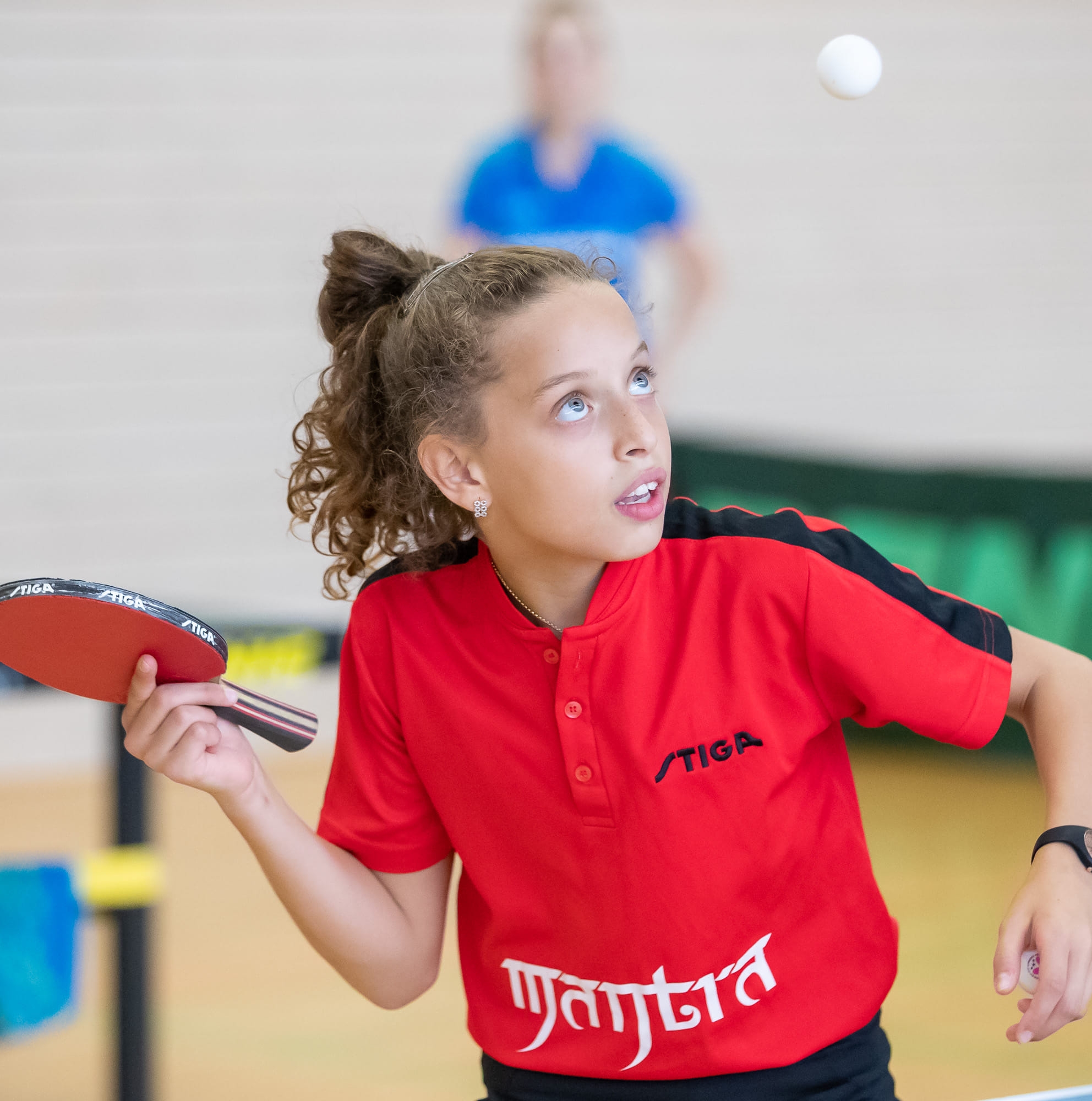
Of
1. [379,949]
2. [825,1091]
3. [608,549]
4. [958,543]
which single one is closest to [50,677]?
[379,949]

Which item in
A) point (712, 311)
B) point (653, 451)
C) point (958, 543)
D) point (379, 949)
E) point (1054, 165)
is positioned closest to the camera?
point (653, 451)

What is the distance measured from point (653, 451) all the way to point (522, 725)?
32 cm

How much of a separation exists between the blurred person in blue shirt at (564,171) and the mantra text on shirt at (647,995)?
2724mm

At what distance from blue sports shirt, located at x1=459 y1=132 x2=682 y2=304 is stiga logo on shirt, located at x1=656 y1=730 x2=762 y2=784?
2.70m

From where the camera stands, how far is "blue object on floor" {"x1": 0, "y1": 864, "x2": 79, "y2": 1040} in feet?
6.18

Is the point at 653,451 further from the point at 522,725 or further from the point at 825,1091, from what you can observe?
the point at 825,1091

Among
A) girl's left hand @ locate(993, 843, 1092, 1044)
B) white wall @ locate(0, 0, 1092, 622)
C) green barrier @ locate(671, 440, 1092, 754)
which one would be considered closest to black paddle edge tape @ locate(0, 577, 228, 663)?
girl's left hand @ locate(993, 843, 1092, 1044)

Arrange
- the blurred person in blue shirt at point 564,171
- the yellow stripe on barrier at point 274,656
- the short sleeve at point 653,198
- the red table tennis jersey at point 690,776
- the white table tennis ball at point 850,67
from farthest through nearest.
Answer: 1. the short sleeve at point 653,198
2. the blurred person in blue shirt at point 564,171
3. the yellow stripe on barrier at point 274,656
4. the white table tennis ball at point 850,67
5. the red table tennis jersey at point 690,776

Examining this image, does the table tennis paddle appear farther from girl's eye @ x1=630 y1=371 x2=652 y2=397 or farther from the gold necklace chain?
girl's eye @ x1=630 y1=371 x2=652 y2=397

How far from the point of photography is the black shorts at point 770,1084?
1.39m

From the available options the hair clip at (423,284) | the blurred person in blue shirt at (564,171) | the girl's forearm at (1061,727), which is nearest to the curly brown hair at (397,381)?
the hair clip at (423,284)

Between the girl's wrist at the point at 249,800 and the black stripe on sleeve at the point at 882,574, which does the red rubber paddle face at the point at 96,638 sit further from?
the black stripe on sleeve at the point at 882,574

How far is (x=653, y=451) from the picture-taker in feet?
4.41

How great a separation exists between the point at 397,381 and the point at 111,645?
0.42 meters
